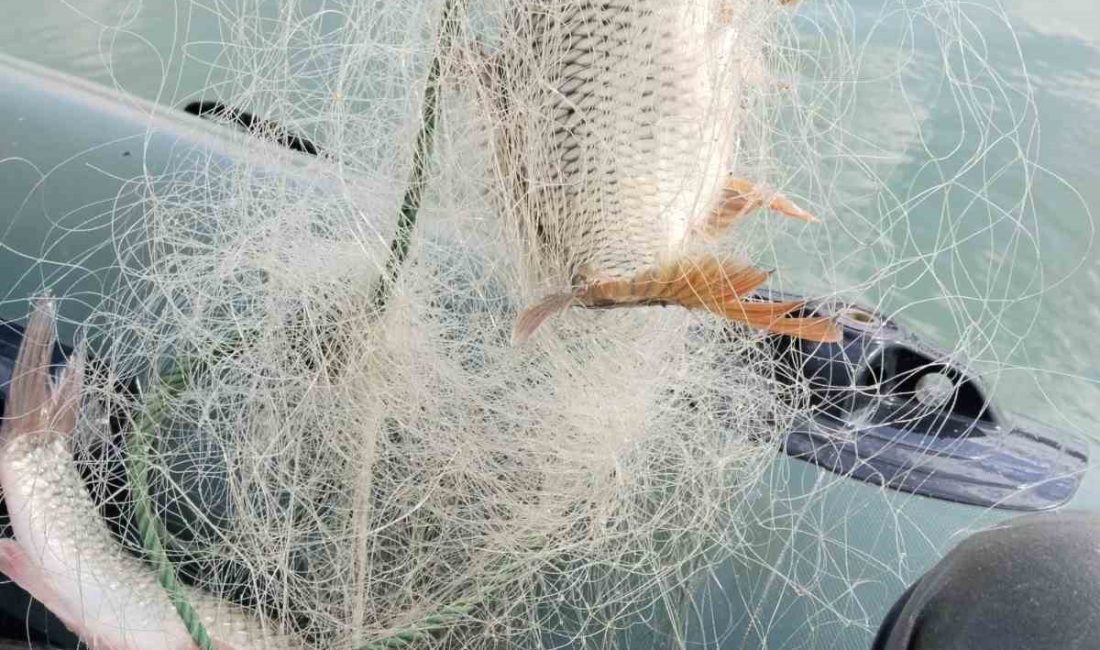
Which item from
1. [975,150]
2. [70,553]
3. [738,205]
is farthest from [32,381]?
[975,150]

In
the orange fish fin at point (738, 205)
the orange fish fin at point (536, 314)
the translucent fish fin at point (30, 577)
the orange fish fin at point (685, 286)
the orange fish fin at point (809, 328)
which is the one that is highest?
the orange fish fin at point (738, 205)

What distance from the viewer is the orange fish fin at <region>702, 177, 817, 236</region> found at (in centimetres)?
64

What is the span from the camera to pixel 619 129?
1.93 ft

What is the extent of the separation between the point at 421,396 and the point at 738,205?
0.25m

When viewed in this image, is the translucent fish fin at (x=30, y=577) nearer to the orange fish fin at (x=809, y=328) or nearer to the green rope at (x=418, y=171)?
the green rope at (x=418, y=171)

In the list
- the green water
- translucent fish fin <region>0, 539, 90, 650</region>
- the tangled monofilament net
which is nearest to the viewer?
the tangled monofilament net

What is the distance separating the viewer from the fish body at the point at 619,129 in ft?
1.89

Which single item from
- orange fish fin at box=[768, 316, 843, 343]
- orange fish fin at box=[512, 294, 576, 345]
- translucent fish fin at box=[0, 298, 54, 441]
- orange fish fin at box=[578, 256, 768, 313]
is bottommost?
translucent fish fin at box=[0, 298, 54, 441]

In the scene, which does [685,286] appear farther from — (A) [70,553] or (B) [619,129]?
(A) [70,553]

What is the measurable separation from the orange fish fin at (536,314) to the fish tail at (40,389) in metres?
0.41

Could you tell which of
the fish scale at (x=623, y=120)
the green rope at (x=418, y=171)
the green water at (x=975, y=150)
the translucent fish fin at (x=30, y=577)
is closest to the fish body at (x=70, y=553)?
the translucent fish fin at (x=30, y=577)

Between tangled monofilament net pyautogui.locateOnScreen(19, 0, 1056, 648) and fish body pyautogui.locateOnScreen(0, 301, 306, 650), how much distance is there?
3 cm

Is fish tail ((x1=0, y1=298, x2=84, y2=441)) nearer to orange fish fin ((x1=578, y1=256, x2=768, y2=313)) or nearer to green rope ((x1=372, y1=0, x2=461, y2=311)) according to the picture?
green rope ((x1=372, y1=0, x2=461, y2=311))

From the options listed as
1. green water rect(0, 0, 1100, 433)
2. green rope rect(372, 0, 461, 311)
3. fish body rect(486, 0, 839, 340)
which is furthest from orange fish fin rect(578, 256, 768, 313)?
green water rect(0, 0, 1100, 433)
